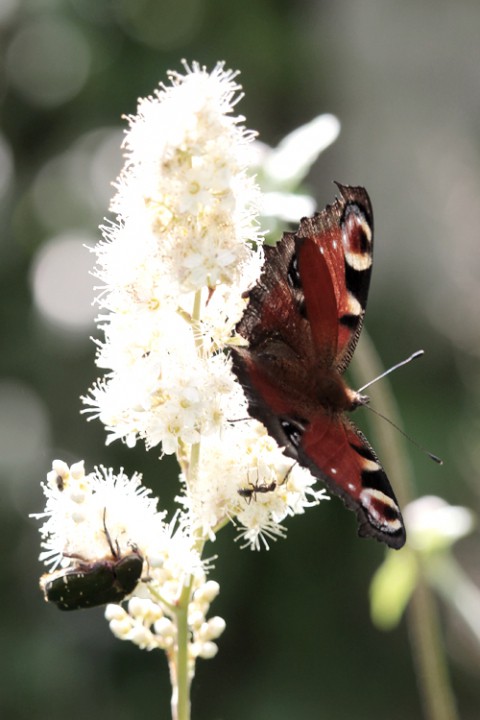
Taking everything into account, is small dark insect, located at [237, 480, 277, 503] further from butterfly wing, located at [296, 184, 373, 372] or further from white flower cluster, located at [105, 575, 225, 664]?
butterfly wing, located at [296, 184, 373, 372]

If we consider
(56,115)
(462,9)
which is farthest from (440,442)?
(462,9)

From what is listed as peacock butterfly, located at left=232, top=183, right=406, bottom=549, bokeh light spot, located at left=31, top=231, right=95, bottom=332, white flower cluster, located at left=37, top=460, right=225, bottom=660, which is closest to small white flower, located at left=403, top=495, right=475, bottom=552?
peacock butterfly, located at left=232, top=183, right=406, bottom=549

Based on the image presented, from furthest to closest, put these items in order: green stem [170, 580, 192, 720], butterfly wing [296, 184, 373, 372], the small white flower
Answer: the small white flower → butterfly wing [296, 184, 373, 372] → green stem [170, 580, 192, 720]

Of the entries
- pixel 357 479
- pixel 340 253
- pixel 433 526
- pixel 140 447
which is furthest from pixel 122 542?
pixel 140 447

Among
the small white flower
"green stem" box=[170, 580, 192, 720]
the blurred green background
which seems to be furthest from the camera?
the blurred green background

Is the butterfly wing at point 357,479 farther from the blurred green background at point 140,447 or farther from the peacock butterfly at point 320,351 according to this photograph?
the blurred green background at point 140,447

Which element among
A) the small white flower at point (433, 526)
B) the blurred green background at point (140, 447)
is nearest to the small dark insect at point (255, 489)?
the small white flower at point (433, 526)
